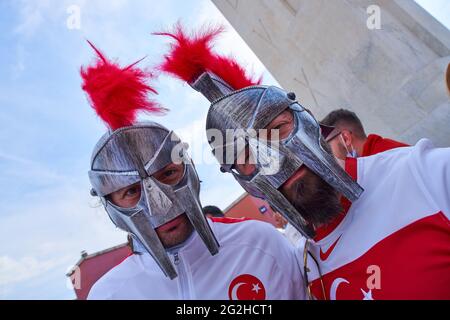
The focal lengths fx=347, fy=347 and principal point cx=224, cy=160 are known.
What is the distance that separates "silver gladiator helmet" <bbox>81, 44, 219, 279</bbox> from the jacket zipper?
0.28 ft

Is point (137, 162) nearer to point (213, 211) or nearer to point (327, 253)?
point (327, 253)

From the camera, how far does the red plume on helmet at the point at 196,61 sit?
7.58ft

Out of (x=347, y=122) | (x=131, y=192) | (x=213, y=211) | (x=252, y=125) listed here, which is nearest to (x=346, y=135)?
(x=347, y=122)

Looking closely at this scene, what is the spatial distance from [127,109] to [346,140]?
2.30 m

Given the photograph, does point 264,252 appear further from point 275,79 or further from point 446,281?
point 275,79

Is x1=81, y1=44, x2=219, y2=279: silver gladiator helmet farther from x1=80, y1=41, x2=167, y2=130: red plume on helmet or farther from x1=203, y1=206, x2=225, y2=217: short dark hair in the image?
x1=203, y1=206, x2=225, y2=217: short dark hair

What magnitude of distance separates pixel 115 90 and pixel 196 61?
56 cm

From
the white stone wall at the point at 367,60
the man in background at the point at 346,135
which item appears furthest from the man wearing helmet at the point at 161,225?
the white stone wall at the point at 367,60

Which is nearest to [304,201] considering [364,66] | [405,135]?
[405,135]

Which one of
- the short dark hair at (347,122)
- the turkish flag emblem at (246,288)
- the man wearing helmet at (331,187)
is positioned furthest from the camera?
the short dark hair at (347,122)

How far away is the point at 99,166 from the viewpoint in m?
2.20

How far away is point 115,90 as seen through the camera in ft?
7.34

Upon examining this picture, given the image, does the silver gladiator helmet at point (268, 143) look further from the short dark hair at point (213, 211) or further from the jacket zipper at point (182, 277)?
the short dark hair at point (213, 211)

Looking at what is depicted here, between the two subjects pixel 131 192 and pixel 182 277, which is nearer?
pixel 182 277
